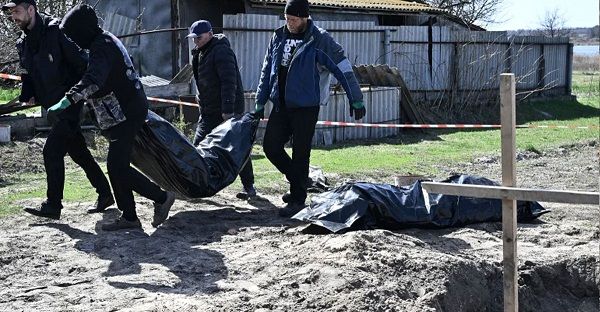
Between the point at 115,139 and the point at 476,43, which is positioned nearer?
the point at 115,139

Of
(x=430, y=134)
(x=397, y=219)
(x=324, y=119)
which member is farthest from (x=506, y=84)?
(x=430, y=134)

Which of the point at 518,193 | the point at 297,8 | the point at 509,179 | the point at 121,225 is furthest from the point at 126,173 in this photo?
the point at 518,193

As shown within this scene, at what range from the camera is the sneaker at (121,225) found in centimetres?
833

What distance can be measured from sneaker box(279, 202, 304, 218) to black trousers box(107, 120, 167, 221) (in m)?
1.31

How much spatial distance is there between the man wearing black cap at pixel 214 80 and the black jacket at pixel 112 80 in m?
1.54

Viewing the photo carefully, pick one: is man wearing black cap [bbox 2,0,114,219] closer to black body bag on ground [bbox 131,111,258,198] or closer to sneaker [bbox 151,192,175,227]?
black body bag on ground [bbox 131,111,258,198]

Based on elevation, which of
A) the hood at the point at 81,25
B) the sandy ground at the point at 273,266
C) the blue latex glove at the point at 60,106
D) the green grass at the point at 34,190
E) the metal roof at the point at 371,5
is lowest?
the sandy ground at the point at 273,266

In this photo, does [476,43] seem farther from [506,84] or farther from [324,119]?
[506,84]

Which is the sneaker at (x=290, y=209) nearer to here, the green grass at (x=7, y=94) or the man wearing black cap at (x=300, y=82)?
the man wearing black cap at (x=300, y=82)

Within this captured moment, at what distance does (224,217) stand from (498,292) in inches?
116

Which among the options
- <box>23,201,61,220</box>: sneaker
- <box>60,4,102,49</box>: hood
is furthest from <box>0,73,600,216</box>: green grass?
<box>60,4,102,49</box>: hood

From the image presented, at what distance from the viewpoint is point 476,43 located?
23734 mm

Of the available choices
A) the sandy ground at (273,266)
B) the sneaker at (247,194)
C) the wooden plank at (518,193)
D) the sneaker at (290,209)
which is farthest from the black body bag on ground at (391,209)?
the wooden plank at (518,193)

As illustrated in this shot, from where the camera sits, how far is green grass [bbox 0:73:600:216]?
424 inches
